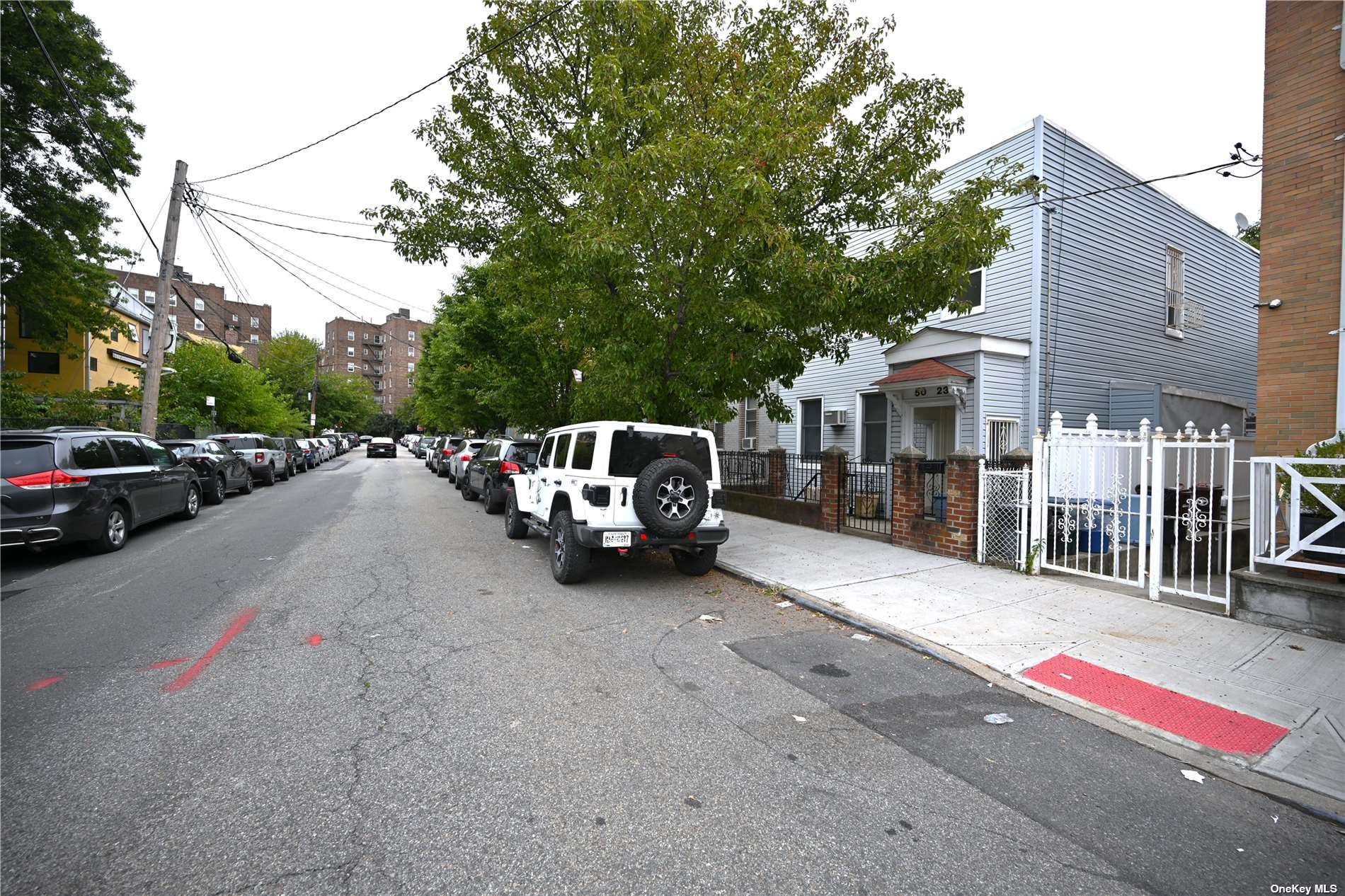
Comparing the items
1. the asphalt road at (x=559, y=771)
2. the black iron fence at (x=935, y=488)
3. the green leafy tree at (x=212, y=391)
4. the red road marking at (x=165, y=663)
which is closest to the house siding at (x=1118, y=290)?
the black iron fence at (x=935, y=488)

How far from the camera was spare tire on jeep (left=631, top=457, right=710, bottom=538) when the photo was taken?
20.9 feet

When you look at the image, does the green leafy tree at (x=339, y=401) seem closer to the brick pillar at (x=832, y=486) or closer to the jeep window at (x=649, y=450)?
the brick pillar at (x=832, y=486)

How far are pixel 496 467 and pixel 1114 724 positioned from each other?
37.6 feet

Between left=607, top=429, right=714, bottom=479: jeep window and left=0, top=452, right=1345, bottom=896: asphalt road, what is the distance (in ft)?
5.81

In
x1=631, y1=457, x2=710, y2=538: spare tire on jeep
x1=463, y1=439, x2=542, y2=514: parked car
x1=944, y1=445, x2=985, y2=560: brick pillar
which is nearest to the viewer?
x1=631, y1=457, x2=710, y2=538: spare tire on jeep

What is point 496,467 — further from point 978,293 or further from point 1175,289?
point 1175,289

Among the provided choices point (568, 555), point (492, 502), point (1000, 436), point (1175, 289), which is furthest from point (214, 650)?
point (1175, 289)

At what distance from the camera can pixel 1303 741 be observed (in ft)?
11.1

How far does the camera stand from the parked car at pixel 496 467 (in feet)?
38.7

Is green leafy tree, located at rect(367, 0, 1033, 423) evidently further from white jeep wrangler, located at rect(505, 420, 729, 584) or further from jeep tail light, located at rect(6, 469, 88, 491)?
jeep tail light, located at rect(6, 469, 88, 491)

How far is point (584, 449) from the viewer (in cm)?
705

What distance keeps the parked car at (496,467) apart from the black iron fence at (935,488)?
21.3 ft

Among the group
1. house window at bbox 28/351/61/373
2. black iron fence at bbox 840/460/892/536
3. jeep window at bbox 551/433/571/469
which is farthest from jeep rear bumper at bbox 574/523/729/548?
house window at bbox 28/351/61/373

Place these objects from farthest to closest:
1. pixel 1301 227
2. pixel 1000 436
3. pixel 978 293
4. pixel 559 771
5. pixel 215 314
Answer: pixel 215 314 → pixel 978 293 → pixel 1000 436 → pixel 1301 227 → pixel 559 771
